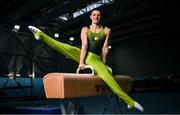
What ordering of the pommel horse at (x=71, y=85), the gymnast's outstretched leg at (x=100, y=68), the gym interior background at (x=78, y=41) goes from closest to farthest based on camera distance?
the pommel horse at (x=71, y=85), the gymnast's outstretched leg at (x=100, y=68), the gym interior background at (x=78, y=41)

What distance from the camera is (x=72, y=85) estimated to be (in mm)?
2730

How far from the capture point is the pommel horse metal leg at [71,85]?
8.65ft

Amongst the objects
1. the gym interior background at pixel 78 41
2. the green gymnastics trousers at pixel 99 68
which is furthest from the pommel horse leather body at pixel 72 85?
the gym interior background at pixel 78 41

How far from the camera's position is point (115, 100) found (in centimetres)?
357

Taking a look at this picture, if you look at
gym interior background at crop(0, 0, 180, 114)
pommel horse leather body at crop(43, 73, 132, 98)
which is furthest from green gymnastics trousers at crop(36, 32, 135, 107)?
gym interior background at crop(0, 0, 180, 114)

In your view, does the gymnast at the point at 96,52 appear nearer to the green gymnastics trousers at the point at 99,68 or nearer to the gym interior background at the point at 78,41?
the green gymnastics trousers at the point at 99,68

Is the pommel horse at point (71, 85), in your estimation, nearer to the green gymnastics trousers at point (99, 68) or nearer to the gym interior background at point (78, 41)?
the green gymnastics trousers at point (99, 68)

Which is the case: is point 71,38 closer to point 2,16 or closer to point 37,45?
point 37,45

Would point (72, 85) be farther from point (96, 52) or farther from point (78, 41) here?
point (78, 41)

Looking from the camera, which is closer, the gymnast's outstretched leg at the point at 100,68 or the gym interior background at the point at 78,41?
the gymnast's outstretched leg at the point at 100,68

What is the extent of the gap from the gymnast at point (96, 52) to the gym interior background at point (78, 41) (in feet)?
27.8

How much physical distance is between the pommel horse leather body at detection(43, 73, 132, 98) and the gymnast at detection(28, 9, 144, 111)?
0.13 m

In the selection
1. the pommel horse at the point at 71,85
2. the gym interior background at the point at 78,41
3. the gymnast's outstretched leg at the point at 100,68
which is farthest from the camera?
the gym interior background at the point at 78,41

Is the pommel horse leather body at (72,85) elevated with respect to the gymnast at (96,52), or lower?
lower
